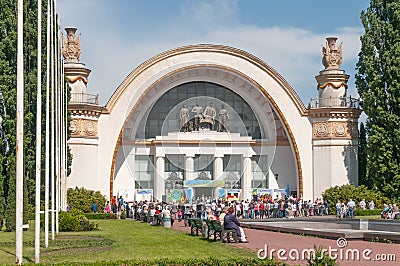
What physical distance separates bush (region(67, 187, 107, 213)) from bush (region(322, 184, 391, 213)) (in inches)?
591

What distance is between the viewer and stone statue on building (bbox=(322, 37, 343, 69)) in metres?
50.7

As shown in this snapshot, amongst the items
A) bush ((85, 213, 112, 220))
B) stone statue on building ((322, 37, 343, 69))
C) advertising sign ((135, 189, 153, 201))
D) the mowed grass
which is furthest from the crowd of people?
the mowed grass

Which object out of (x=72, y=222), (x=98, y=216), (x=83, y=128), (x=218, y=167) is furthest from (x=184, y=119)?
(x=72, y=222)

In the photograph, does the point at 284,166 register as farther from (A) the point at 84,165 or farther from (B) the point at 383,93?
(A) the point at 84,165

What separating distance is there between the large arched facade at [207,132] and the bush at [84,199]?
103 inches

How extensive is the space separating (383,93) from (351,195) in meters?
7.00

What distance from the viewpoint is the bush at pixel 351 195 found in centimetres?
4472

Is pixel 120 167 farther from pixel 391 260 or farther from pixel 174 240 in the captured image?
pixel 391 260

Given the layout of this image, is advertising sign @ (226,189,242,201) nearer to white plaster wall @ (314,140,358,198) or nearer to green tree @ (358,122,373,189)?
white plaster wall @ (314,140,358,198)

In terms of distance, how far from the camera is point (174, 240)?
2209cm

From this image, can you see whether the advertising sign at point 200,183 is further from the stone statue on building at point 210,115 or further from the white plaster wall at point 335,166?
the white plaster wall at point 335,166

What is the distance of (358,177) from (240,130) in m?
9.59

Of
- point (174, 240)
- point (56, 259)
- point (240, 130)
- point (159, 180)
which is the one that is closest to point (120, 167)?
point (159, 180)

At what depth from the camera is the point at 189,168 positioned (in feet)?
169
